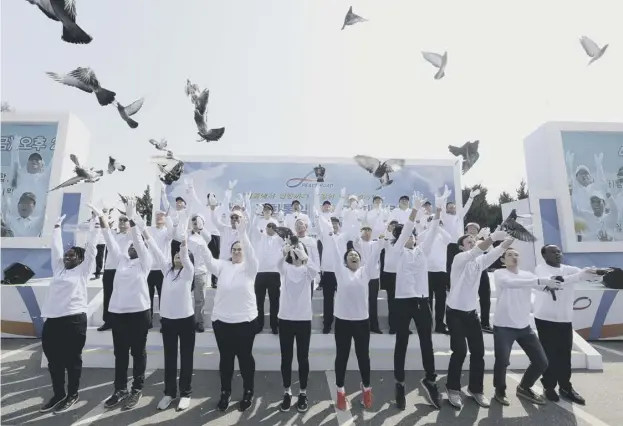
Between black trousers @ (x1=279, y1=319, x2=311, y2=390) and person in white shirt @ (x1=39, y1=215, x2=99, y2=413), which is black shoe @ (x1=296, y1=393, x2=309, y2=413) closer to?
black trousers @ (x1=279, y1=319, x2=311, y2=390)

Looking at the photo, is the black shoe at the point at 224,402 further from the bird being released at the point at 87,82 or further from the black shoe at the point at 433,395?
the bird being released at the point at 87,82

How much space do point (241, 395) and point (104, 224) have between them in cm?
279

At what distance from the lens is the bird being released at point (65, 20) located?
2.97 metres

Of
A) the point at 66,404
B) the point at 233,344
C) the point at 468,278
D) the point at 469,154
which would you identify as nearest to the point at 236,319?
the point at 233,344

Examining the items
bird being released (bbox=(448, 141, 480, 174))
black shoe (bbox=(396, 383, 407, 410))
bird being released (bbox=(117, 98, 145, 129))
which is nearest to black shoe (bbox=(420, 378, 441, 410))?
black shoe (bbox=(396, 383, 407, 410))

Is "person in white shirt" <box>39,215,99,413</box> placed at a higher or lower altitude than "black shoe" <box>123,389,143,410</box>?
higher

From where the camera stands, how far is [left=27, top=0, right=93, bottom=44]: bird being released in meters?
2.97

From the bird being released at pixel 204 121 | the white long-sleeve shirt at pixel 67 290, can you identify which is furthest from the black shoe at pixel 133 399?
the bird being released at pixel 204 121

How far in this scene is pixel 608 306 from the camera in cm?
743

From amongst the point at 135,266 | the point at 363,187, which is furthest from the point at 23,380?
the point at 363,187

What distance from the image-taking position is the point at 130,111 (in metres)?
4.88

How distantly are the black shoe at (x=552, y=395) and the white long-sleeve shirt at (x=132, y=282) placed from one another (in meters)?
5.15

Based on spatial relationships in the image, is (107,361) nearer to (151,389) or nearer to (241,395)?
(151,389)

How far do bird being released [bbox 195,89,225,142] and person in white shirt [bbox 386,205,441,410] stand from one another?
3100mm
